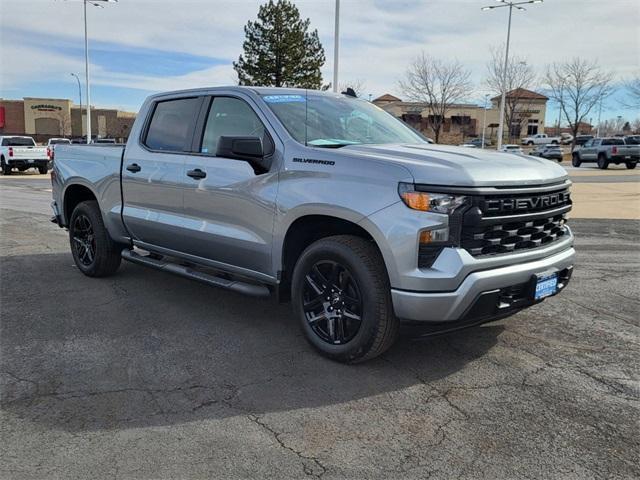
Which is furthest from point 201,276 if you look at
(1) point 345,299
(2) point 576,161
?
(2) point 576,161

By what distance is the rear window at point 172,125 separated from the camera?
5285mm

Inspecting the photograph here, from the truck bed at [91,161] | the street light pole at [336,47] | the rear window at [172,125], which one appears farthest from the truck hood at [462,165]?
the street light pole at [336,47]

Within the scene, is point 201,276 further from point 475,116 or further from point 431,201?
point 475,116

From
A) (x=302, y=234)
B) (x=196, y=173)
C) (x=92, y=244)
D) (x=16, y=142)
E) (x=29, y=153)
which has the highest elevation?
(x=16, y=142)

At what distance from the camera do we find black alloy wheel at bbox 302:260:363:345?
13.0ft

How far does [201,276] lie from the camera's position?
496 cm

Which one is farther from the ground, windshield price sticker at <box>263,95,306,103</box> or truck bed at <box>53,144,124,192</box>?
windshield price sticker at <box>263,95,306,103</box>

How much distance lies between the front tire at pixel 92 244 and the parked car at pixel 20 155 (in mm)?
23681

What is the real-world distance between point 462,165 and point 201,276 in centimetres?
243

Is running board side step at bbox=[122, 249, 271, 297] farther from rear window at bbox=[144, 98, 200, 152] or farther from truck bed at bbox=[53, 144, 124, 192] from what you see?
rear window at bbox=[144, 98, 200, 152]

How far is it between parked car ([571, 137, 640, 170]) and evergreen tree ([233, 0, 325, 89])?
18127mm

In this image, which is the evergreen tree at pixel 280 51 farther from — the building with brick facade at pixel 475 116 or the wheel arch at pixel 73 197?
the wheel arch at pixel 73 197

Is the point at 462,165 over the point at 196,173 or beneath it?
over

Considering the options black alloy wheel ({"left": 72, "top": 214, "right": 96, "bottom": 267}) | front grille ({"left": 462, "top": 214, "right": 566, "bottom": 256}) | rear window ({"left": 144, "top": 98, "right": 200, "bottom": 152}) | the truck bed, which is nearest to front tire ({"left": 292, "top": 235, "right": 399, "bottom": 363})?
front grille ({"left": 462, "top": 214, "right": 566, "bottom": 256})
